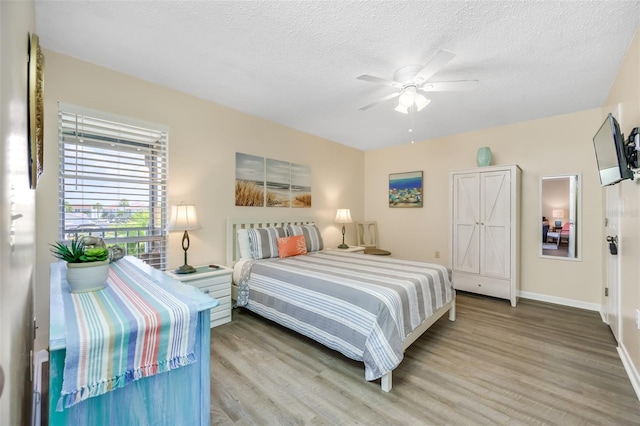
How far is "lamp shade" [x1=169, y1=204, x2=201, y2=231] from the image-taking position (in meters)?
2.85

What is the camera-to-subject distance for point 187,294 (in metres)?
1.30

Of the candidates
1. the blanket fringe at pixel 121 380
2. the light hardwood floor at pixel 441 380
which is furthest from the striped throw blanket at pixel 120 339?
the light hardwood floor at pixel 441 380

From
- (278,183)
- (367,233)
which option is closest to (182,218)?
(278,183)

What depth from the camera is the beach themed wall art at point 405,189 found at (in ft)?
16.7

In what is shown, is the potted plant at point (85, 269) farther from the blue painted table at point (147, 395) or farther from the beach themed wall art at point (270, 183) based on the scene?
the beach themed wall art at point (270, 183)

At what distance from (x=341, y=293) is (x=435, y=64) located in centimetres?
194

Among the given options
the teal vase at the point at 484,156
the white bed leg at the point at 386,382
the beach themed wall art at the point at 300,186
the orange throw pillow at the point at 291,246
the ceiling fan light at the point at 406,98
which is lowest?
the white bed leg at the point at 386,382

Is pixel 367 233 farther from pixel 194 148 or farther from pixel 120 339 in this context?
pixel 120 339

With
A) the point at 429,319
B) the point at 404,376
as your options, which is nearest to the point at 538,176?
the point at 429,319

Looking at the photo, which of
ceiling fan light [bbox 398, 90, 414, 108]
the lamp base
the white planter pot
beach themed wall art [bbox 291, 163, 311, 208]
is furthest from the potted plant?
beach themed wall art [bbox 291, 163, 311, 208]

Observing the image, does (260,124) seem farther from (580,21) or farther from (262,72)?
(580,21)

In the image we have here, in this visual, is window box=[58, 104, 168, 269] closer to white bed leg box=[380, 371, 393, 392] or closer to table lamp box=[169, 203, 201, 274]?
table lamp box=[169, 203, 201, 274]

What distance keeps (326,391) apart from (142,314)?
4.82 ft

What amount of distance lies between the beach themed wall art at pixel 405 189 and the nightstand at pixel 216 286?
11.5ft
